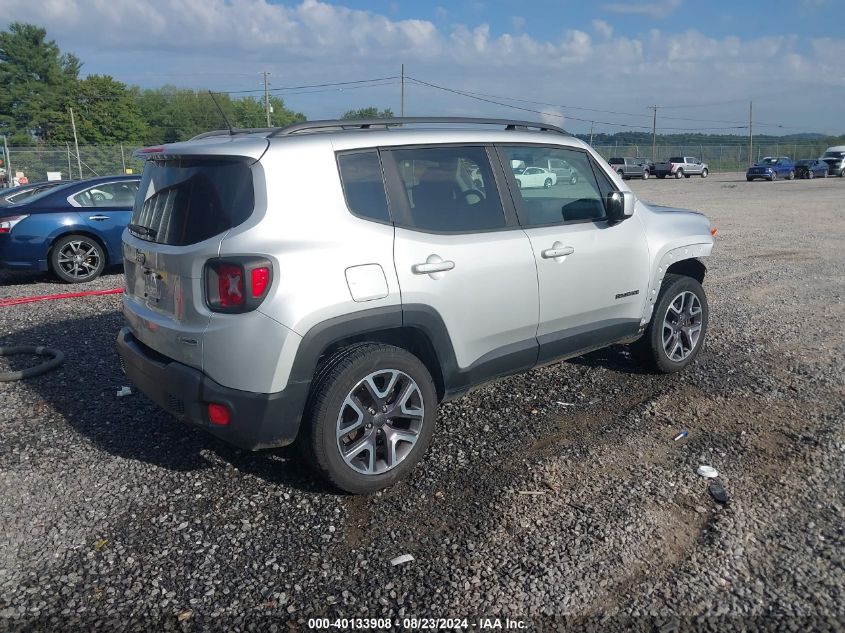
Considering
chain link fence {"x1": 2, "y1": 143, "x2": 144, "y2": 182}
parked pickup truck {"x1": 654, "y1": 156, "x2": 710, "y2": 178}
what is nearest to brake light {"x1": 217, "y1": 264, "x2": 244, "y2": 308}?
chain link fence {"x1": 2, "y1": 143, "x2": 144, "y2": 182}

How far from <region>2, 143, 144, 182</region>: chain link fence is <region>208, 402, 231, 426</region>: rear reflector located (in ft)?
96.1

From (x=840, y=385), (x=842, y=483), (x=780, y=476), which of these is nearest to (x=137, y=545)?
(x=780, y=476)

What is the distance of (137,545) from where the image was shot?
3.33 m

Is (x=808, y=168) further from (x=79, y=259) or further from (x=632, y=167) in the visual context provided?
(x=79, y=259)

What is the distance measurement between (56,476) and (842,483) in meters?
4.33

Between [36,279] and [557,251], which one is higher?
[557,251]

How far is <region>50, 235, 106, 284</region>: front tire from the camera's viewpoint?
9.81 meters

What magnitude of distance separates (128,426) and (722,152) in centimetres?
7394

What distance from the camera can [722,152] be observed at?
6950 cm

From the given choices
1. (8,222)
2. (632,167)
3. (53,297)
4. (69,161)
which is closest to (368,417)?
(53,297)

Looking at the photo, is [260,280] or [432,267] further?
[432,267]

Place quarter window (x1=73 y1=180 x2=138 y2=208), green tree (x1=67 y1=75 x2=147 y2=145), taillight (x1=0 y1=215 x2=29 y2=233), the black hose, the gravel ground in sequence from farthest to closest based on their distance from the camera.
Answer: green tree (x1=67 y1=75 x2=147 y2=145), quarter window (x1=73 y1=180 x2=138 y2=208), taillight (x1=0 y1=215 x2=29 y2=233), the black hose, the gravel ground

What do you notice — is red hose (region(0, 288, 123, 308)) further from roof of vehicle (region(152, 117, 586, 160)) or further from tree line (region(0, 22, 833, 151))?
tree line (region(0, 22, 833, 151))

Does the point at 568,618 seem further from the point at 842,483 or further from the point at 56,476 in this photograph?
the point at 56,476
